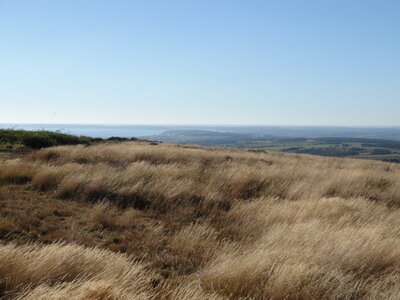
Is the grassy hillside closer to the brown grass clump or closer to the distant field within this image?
the brown grass clump

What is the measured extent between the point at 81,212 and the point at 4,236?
6.41ft

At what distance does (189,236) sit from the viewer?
5605 millimetres

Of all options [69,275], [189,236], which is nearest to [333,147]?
[189,236]

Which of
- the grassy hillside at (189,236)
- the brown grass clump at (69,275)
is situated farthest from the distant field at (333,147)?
the brown grass clump at (69,275)

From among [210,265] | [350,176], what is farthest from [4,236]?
[350,176]

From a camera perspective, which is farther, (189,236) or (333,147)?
(333,147)

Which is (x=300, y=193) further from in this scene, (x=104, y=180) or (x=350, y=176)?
(x=104, y=180)

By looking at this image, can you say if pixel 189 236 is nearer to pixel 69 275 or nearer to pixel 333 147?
pixel 69 275

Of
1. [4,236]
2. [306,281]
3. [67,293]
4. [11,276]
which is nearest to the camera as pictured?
[67,293]

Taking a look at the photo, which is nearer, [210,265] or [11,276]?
[11,276]

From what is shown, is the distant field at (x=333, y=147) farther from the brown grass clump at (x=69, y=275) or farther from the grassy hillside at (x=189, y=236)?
the brown grass clump at (x=69, y=275)

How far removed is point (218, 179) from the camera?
1020cm

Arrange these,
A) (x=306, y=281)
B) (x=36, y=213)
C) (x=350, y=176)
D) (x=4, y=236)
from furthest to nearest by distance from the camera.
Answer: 1. (x=350, y=176)
2. (x=36, y=213)
3. (x=4, y=236)
4. (x=306, y=281)

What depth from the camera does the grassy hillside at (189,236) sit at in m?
3.86
